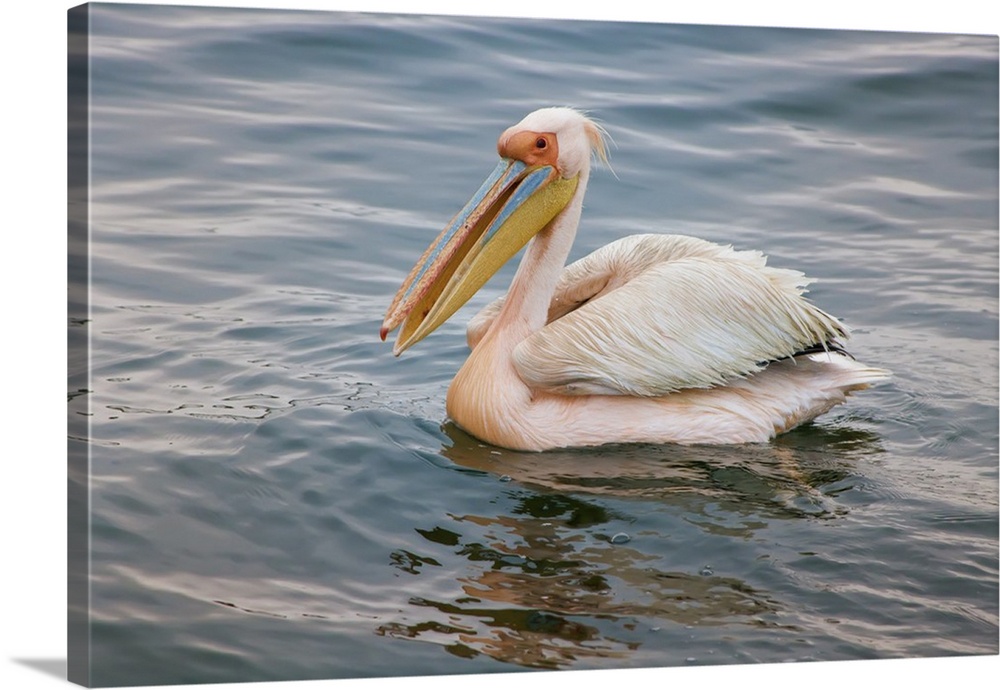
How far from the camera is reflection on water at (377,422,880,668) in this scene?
13.5 ft

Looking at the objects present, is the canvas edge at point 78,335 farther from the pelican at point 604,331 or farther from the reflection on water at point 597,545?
the pelican at point 604,331

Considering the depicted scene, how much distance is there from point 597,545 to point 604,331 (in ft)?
2.55

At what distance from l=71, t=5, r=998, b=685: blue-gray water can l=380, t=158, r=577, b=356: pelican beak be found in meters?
0.15

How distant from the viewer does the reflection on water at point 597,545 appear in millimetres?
4102

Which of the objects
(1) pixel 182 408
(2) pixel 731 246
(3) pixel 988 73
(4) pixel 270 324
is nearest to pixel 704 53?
(2) pixel 731 246

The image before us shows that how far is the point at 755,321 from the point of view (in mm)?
4898

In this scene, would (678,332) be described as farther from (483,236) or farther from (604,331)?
(483,236)

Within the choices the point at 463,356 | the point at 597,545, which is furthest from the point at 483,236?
the point at 597,545

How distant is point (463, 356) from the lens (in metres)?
5.64

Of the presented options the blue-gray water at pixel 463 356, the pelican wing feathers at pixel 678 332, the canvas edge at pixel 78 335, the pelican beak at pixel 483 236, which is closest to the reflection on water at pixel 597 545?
the blue-gray water at pixel 463 356

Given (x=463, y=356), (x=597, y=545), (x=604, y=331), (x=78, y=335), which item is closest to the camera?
(x=78, y=335)

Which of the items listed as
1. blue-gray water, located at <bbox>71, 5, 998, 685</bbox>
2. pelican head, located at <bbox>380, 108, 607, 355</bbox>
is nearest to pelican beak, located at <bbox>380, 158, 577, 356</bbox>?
pelican head, located at <bbox>380, 108, 607, 355</bbox>

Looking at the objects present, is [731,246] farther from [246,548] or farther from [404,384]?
[246,548]

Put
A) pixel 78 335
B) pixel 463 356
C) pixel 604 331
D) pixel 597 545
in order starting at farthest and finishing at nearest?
pixel 463 356 → pixel 604 331 → pixel 597 545 → pixel 78 335
